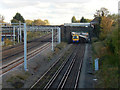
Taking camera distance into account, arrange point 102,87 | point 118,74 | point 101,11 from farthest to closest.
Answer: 1. point 101,11
2. point 102,87
3. point 118,74

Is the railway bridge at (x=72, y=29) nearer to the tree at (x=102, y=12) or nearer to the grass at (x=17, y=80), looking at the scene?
the tree at (x=102, y=12)

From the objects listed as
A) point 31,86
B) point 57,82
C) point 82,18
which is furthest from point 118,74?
point 82,18

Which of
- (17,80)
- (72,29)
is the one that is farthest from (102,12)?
(17,80)

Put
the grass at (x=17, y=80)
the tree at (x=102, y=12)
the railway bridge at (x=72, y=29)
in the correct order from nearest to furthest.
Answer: the grass at (x=17, y=80) → the tree at (x=102, y=12) → the railway bridge at (x=72, y=29)

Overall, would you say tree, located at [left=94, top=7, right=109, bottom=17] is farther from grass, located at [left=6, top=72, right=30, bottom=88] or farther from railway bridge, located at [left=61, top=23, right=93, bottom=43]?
grass, located at [left=6, top=72, right=30, bottom=88]

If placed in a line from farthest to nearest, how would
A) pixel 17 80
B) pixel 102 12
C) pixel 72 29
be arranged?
pixel 72 29
pixel 102 12
pixel 17 80

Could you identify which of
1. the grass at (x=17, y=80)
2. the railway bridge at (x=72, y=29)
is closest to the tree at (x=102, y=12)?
the railway bridge at (x=72, y=29)

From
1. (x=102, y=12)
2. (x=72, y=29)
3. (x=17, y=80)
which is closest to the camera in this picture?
(x=17, y=80)

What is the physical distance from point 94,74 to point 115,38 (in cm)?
783

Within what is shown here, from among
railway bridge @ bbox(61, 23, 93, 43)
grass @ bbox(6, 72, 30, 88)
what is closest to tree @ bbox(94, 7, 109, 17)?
railway bridge @ bbox(61, 23, 93, 43)

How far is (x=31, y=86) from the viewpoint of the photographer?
14562mm

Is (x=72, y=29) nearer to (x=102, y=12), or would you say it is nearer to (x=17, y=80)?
(x=102, y=12)

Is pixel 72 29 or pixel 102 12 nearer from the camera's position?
→ pixel 102 12

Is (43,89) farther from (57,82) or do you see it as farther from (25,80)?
(25,80)
